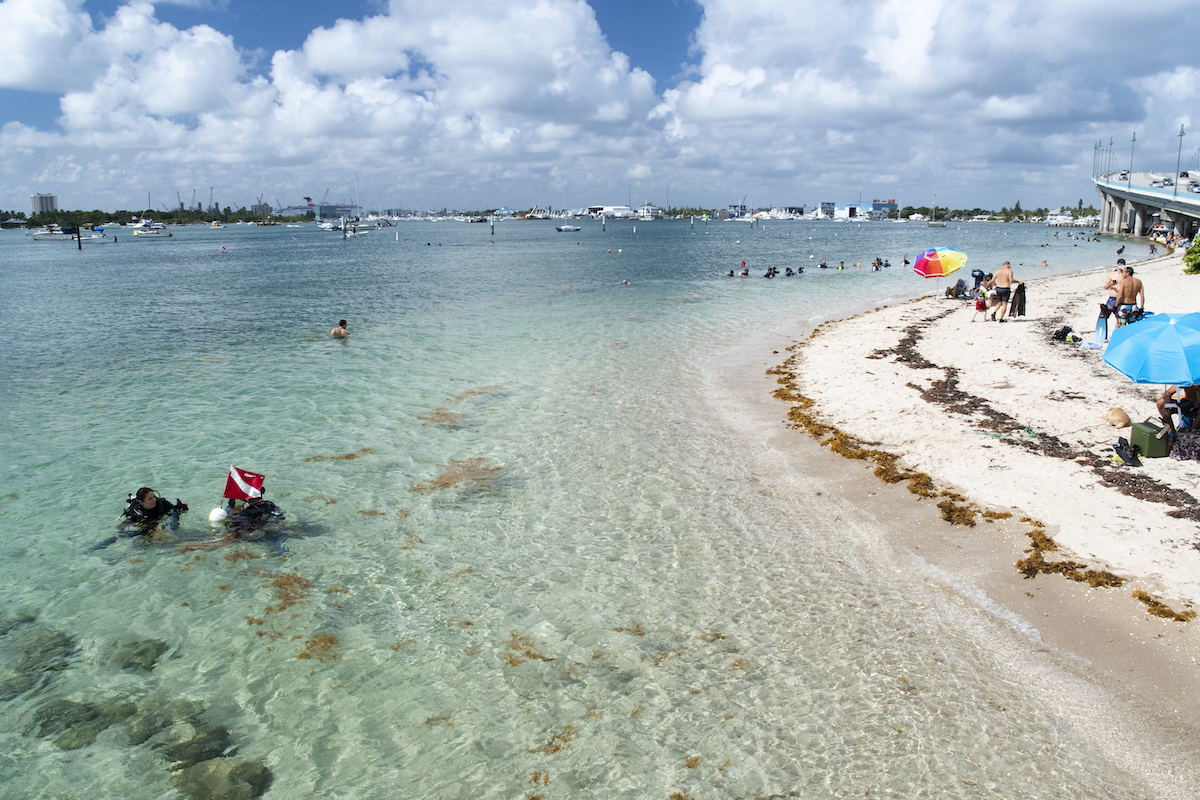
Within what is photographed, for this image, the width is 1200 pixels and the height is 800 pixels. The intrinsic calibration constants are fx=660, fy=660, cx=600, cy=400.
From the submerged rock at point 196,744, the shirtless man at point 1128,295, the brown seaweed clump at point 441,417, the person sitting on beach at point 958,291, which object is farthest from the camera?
the person sitting on beach at point 958,291

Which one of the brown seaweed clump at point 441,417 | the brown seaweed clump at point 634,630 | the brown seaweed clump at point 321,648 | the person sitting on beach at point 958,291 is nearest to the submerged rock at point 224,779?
the brown seaweed clump at point 321,648

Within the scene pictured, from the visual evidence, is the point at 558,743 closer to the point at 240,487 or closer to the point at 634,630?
the point at 634,630

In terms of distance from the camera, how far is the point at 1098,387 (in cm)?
1722

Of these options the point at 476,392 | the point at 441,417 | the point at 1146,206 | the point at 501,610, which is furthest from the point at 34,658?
the point at 1146,206

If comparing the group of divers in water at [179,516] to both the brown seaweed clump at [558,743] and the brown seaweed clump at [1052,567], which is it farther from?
the brown seaweed clump at [1052,567]

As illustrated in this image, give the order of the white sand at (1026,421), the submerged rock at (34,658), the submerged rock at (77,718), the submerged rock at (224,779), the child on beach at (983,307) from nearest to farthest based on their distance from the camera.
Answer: the submerged rock at (224,779)
the submerged rock at (77,718)
the submerged rock at (34,658)
the white sand at (1026,421)
the child on beach at (983,307)

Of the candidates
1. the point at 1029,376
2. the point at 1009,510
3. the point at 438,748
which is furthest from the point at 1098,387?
the point at 438,748

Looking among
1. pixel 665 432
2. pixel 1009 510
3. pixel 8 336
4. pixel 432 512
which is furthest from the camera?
pixel 8 336

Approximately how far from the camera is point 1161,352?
1201cm

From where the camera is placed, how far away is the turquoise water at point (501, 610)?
6.90 meters

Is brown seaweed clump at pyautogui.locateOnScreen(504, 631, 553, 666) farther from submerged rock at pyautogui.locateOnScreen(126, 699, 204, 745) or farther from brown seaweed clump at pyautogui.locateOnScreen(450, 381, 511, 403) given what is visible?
brown seaweed clump at pyautogui.locateOnScreen(450, 381, 511, 403)

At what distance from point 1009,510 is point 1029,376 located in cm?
947

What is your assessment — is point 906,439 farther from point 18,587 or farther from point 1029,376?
point 18,587

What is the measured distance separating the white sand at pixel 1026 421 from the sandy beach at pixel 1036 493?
0.04 metres
